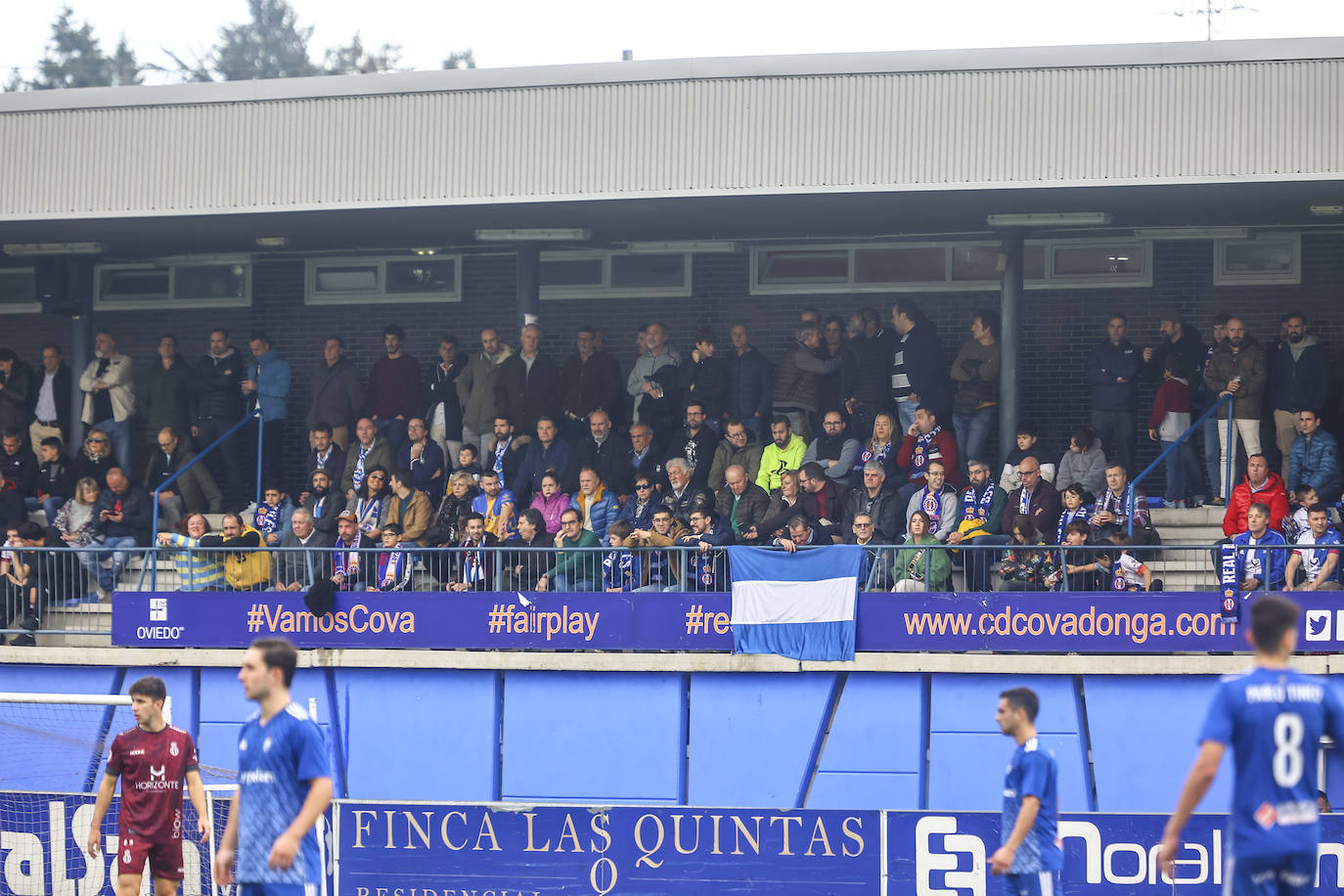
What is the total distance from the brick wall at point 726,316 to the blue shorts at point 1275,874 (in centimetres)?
1285

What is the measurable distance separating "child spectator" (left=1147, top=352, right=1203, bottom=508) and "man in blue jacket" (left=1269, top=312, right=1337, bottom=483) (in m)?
0.88

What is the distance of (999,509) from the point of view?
50.6 ft

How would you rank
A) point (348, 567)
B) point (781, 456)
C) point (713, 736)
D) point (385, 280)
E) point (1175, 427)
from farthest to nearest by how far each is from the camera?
point (385, 280)
point (1175, 427)
point (781, 456)
point (348, 567)
point (713, 736)

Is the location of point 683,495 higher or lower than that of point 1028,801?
higher

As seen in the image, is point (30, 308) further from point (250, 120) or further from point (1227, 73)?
point (1227, 73)

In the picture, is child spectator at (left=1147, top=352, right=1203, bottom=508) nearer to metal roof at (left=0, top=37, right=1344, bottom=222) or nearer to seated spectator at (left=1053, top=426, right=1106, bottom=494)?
seated spectator at (left=1053, top=426, right=1106, bottom=494)

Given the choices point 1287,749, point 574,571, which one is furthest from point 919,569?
point 1287,749

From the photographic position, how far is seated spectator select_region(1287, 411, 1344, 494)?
15391 mm

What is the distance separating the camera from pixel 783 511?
51.3ft

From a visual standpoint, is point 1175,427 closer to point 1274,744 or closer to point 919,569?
point 919,569

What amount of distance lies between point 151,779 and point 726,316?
1160cm

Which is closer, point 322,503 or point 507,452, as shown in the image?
point 322,503

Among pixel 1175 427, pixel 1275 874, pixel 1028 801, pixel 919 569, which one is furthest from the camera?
pixel 1175 427

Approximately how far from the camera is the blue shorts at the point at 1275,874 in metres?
6.28
